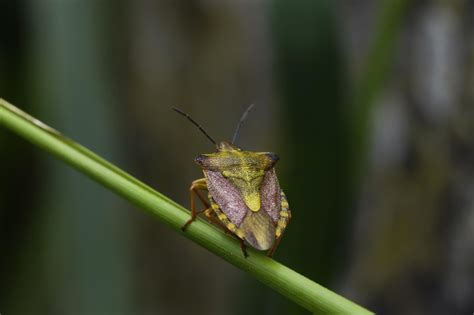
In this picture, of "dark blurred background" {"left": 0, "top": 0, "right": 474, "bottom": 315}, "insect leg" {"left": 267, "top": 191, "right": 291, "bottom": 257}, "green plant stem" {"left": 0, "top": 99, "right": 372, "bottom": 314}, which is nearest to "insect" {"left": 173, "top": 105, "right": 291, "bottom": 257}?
"insect leg" {"left": 267, "top": 191, "right": 291, "bottom": 257}

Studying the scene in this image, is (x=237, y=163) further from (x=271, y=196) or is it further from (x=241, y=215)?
(x=241, y=215)

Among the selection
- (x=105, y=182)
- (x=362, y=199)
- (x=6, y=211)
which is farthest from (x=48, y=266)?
(x=105, y=182)

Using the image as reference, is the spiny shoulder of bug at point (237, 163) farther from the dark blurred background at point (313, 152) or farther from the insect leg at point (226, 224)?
the dark blurred background at point (313, 152)

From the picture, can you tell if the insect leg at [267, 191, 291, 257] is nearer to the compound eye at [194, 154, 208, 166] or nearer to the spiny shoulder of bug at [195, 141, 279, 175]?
the spiny shoulder of bug at [195, 141, 279, 175]

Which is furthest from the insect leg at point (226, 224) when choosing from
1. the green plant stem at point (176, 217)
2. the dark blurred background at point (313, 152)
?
the dark blurred background at point (313, 152)

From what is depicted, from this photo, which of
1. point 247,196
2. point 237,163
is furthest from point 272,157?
point 247,196
